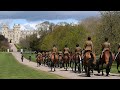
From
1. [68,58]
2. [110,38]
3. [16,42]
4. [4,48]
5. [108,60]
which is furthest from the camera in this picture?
[16,42]

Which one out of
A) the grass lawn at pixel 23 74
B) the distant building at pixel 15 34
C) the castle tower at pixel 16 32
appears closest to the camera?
the grass lawn at pixel 23 74

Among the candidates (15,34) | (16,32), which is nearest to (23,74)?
(16,32)

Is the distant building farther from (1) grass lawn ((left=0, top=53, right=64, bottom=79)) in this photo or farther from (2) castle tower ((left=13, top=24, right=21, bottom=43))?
(1) grass lawn ((left=0, top=53, right=64, bottom=79))

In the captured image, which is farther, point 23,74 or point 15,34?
point 15,34

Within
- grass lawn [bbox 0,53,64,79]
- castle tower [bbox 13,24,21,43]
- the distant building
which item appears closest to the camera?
grass lawn [bbox 0,53,64,79]

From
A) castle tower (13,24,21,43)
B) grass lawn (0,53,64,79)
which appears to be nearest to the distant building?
castle tower (13,24,21,43)

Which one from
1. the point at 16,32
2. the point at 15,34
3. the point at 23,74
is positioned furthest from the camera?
the point at 15,34

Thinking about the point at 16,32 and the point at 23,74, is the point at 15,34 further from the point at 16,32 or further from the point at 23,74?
the point at 23,74

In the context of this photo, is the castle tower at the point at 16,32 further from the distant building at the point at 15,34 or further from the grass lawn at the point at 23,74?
the grass lawn at the point at 23,74

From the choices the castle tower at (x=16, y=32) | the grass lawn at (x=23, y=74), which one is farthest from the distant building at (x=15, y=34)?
the grass lawn at (x=23, y=74)

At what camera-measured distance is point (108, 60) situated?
19359 mm
